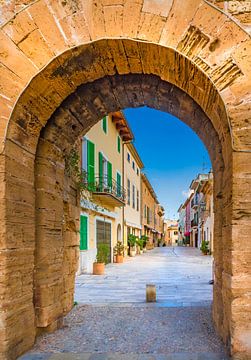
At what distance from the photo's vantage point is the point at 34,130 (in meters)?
4.04

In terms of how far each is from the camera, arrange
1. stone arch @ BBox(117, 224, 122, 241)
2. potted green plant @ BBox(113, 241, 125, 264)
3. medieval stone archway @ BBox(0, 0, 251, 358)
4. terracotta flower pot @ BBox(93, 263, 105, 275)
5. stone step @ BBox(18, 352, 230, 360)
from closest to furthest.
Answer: medieval stone archway @ BBox(0, 0, 251, 358)
stone step @ BBox(18, 352, 230, 360)
terracotta flower pot @ BBox(93, 263, 105, 275)
potted green plant @ BBox(113, 241, 125, 264)
stone arch @ BBox(117, 224, 122, 241)

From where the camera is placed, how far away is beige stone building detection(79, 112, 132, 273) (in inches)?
498

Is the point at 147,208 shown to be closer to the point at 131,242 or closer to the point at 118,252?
the point at 131,242

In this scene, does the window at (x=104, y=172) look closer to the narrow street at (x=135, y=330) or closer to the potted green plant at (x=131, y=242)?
the potted green plant at (x=131, y=242)

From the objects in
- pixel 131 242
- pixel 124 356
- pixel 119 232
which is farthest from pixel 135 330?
pixel 131 242

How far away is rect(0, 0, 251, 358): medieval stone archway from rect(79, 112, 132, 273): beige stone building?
6315mm

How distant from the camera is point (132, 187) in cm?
2541

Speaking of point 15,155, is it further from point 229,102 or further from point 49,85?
point 229,102

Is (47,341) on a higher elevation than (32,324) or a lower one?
lower

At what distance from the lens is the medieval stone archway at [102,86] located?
3.25 meters

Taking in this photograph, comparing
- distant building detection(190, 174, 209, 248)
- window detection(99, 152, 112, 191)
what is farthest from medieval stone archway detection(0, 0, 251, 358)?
distant building detection(190, 174, 209, 248)

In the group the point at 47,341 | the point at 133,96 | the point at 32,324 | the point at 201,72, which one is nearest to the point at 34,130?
the point at 133,96

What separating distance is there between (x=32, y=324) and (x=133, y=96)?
125 inches

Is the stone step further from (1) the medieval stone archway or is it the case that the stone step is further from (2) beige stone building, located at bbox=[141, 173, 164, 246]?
(2) beige stone building, located at bbox=[141, 173, 164, 246]
